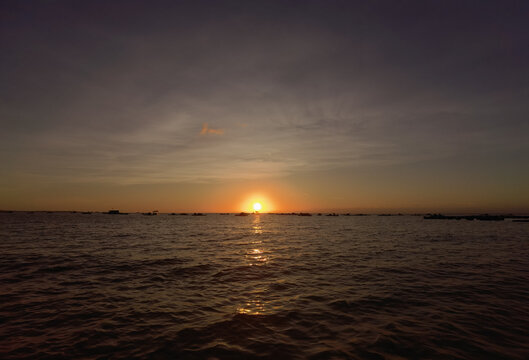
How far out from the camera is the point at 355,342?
7711 millimetres

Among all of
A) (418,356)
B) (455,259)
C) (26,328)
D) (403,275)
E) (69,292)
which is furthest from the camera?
(455,259)

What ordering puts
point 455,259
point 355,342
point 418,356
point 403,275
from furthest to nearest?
point 455,259
point 403,275
point 355,342
point 418,356

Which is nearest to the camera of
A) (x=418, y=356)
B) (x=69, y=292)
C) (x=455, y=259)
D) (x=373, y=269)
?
(x=418, y=356)

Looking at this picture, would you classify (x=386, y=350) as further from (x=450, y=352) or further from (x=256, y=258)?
(x=256, y=258)

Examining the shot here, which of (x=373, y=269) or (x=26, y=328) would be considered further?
(x=373, y=269)

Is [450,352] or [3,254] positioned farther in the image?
[3,254]

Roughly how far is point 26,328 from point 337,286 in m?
12.5

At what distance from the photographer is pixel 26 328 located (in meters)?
8.62

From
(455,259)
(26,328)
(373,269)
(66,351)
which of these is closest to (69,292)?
(26,328)

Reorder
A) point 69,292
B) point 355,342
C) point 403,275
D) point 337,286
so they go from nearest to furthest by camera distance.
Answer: point 355,342 < point 69,292 < point 337,286 < point 403,275

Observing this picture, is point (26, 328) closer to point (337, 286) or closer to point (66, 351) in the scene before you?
point (66, 351)

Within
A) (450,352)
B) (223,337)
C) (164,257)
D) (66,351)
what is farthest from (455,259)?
(66,351)

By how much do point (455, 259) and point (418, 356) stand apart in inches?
753

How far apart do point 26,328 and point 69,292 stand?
4.38 meters
